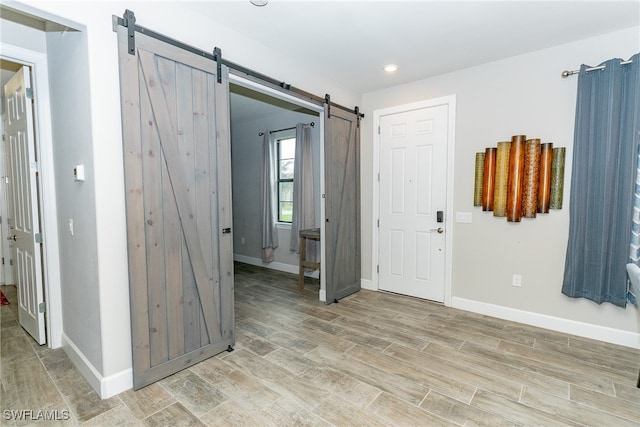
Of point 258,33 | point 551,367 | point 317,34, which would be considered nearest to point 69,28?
point 258,33

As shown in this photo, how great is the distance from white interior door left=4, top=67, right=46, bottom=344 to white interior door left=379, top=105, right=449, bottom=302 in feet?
11.7

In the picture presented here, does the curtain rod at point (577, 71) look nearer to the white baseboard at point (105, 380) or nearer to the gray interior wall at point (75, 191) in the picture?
the gray interior wall at point (75, 191)

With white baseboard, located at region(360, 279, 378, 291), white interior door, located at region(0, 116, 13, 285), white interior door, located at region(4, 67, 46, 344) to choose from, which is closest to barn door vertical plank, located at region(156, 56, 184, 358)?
white interior door, located at region(4, 67, 46, 344)

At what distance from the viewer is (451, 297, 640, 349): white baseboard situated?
2711mm

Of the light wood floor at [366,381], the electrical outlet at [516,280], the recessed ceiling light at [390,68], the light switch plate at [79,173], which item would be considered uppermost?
the recessed ceiling light at [390,68]

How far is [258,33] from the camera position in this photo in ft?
8.80

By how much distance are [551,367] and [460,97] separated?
2.72m

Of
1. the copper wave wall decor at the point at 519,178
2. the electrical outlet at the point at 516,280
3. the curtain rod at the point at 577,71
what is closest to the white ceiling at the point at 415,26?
the curtain rod at the point at 577,71

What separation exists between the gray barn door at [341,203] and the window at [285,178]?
5.34 ft

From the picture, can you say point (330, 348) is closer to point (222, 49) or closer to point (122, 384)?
point (122, 384)

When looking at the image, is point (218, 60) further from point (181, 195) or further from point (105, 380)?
point (105, 380)

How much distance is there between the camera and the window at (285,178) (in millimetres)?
5488

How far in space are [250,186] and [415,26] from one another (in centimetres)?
423

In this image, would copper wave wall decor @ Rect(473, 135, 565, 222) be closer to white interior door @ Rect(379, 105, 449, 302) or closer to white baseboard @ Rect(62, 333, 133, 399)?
white interior door @ Rect(379, 105, 449, 302)
